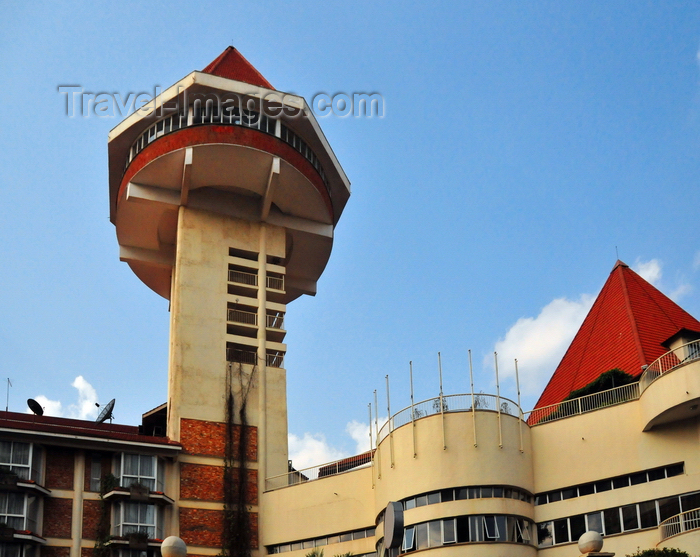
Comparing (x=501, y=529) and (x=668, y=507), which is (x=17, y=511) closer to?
(x=501, y=529)

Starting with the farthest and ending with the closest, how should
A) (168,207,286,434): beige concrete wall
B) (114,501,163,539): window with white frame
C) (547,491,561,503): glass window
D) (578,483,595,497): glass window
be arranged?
(168,207,286,434): beige concrete wall → (114,501,163,539): window with white frame → (547,491,561,503): glass window → (578,483,595,497): glass window

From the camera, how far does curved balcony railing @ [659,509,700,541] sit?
3591 cm

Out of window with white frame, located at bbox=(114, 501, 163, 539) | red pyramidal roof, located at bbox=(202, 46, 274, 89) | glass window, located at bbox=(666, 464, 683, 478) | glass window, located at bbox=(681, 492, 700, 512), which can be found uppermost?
red pyramidal roof, located at bbox=(202, 46, 274, 89)

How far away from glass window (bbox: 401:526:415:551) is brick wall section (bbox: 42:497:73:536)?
14.9 metres

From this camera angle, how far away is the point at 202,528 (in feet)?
150

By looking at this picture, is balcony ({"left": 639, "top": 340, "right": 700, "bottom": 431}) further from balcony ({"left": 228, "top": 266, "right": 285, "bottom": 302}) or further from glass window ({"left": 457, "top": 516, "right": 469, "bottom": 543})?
balcony ({"left": 228, "top": 266, "right": 285, "bottom": 302})

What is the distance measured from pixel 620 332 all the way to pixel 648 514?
1230 cm

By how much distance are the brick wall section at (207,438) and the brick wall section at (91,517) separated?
5083mm

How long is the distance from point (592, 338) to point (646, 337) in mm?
4936

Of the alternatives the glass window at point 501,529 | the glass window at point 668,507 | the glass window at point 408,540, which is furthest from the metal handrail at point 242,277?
the glass window at point 668,507

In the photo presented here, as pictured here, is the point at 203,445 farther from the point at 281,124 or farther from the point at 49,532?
the point at 281,124

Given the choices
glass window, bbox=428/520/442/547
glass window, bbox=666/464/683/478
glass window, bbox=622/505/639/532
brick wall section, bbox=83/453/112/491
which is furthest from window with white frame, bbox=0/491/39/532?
glass window, bbox=666/464/683/478

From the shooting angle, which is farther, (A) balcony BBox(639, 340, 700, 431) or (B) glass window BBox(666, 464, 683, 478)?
(B) glass window BBox(666, 464, 683, 478)

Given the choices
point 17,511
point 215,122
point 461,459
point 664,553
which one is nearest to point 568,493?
point 461,459
